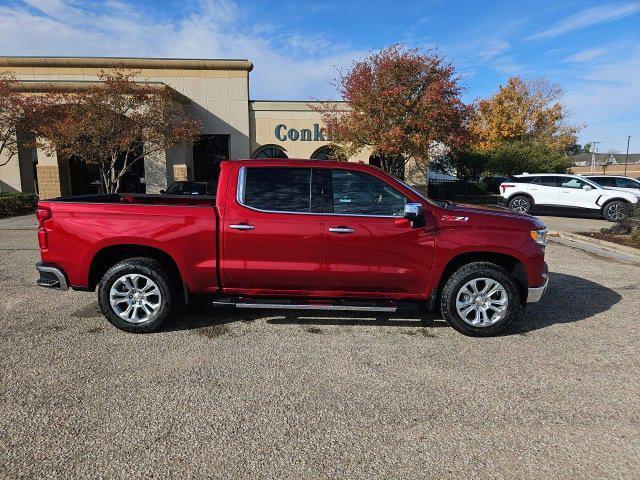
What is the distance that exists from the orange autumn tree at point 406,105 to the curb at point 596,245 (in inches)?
274

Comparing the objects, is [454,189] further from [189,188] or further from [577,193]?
[189,188]

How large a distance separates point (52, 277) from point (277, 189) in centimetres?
252

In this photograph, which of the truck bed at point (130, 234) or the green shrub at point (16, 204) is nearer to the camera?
the truck bed at point (130, 234)

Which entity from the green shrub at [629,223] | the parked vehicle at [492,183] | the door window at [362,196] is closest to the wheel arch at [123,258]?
the door window at [362,196]

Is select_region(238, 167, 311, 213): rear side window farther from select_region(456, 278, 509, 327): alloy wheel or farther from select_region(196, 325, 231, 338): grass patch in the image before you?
select_region(456, 278, 509, 327): alloy wheel

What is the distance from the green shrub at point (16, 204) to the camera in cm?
1549

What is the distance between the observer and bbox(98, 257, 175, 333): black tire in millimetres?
4383

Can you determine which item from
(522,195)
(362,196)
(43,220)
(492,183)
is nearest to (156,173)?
(522,195)

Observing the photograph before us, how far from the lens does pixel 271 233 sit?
14.1 feet

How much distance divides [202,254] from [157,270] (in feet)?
1.69

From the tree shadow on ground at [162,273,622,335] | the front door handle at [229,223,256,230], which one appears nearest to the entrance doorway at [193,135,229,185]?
the tree shadow on ground at [162,273,622,335]

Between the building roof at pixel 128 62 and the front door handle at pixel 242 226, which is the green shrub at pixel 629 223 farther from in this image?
the building roof at pixel 128 62

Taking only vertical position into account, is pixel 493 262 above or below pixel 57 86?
below

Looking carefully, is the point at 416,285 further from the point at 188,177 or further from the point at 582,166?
the point at 582,166
